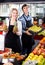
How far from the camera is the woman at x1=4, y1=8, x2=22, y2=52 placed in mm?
1972

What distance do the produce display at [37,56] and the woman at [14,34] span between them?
Answer: 0.48ft

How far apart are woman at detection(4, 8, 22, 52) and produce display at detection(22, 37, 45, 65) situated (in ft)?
0.48

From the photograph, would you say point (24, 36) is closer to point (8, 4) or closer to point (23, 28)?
point (23, 28)

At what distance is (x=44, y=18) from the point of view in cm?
193

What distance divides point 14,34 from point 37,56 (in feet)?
0.95

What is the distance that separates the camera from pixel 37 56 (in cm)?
185

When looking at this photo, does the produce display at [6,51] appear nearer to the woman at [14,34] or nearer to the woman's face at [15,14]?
the woman at [14,34]

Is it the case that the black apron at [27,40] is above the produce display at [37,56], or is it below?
above

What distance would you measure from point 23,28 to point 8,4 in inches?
9.5

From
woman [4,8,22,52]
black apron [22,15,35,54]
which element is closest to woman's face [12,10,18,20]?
woman [4,8,22,52]

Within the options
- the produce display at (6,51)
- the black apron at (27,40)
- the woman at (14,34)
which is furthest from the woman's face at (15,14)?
the produce display at (6,51)

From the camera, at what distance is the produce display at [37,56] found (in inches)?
71.3

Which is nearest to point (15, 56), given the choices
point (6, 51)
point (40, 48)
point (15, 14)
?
point (6, 51)

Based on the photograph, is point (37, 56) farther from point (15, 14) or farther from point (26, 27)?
point (15, 14)
